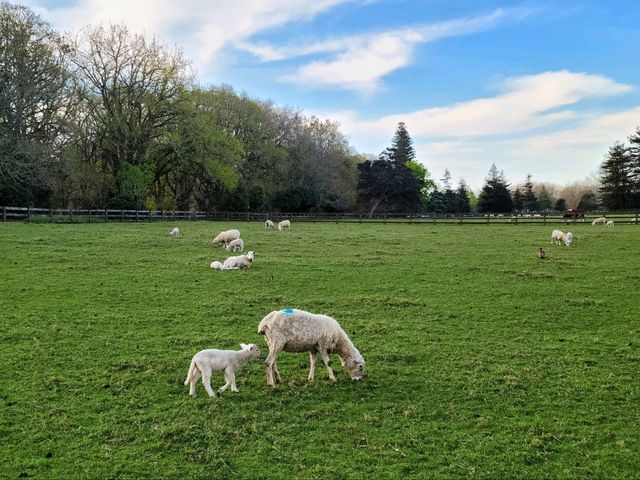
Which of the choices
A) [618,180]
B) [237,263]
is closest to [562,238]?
[237,263]

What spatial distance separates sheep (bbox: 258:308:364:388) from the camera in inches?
307

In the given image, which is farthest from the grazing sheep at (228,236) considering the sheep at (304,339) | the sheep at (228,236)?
the sheep at (304,339)

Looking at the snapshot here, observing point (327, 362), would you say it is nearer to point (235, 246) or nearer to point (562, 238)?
point (235, 246)

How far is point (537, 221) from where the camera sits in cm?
5228

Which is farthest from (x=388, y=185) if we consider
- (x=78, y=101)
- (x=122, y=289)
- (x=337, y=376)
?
(x=337, y=376)

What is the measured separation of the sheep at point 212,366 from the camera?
741cm

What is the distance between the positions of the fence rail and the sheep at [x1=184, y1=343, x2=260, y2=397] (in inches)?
1377

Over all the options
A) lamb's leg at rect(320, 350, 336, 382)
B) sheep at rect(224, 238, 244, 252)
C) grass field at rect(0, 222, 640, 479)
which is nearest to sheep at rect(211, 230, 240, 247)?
sheep at rect(224, 238, 244, 252)

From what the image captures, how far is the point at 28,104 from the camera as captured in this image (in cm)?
3738

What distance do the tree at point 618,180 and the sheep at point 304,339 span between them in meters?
79.7

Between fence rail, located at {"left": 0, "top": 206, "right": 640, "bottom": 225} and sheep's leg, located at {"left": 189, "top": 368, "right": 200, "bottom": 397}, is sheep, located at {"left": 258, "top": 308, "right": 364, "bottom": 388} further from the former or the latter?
fence rail, located at {"left": 0, "top": 206, "right": 640, "bottom": 225}

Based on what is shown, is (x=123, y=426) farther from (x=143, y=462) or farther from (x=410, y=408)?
(x=410, y=408)

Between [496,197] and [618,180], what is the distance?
2001cm

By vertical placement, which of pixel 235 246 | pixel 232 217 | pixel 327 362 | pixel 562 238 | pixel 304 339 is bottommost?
pixel 327 362
